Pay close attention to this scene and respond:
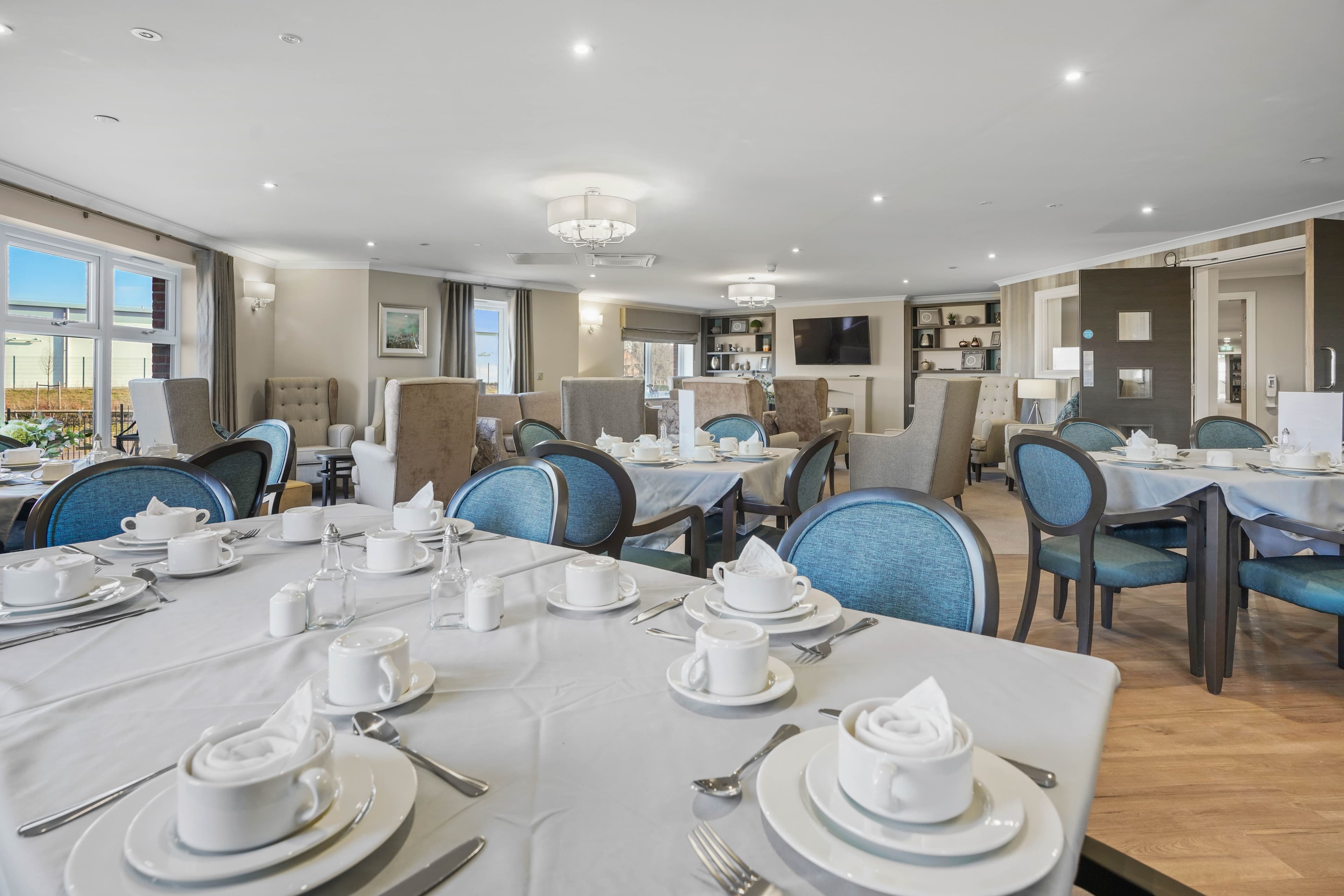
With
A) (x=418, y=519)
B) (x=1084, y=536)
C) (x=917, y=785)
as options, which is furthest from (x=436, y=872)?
(x=1084, y=536)

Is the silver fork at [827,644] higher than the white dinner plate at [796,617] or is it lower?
lower

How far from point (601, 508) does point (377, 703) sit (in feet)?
5.03

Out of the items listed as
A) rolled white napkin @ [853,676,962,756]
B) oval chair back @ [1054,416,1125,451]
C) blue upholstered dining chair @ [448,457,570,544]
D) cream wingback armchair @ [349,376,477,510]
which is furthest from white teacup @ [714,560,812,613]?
cream wingback armchair @ [349,376,477,510]

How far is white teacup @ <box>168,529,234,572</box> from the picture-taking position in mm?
1220

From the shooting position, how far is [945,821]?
0.51m

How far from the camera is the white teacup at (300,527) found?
1.44 m

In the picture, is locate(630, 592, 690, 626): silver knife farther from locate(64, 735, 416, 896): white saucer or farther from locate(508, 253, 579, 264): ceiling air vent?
locate(508, 253, 579, 264): ceiling air vent

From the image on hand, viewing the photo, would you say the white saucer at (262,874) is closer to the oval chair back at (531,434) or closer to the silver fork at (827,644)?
the silver fork at (827,644)

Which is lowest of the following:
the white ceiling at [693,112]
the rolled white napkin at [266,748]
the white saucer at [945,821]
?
the white saucer at [945,821]

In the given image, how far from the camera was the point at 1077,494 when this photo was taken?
2.50 metres

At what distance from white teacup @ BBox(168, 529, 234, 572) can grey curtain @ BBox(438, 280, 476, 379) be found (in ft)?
25.9

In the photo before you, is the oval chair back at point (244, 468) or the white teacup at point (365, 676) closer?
the white teacup at point (365, 676)

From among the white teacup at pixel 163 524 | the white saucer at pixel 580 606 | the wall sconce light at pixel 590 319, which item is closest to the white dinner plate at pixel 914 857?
the white saucer at pixel 580 606

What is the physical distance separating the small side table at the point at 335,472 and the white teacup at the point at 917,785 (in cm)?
589
